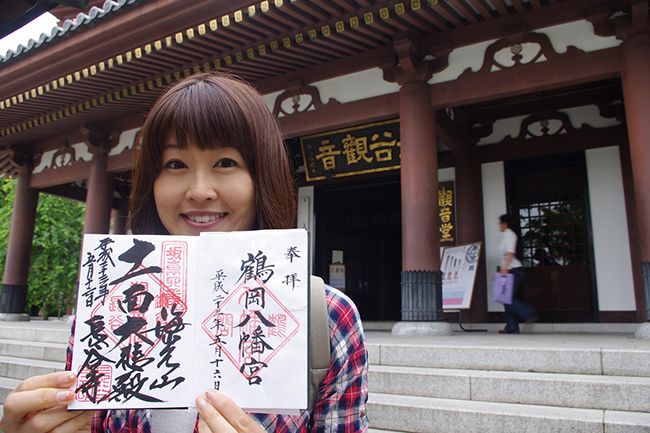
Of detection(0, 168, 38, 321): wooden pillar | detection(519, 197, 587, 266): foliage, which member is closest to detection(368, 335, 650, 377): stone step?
A: detection(519, 197, 587, 266): foliage

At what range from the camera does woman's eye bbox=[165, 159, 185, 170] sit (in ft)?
2.96

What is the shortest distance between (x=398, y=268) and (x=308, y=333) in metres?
13.3

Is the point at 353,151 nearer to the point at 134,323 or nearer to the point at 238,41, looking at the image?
the point at 238,41

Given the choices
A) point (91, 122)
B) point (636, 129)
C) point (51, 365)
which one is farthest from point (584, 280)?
point (91, 122)

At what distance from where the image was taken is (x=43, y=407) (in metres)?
0.70

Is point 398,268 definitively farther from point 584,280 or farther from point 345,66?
point 345,66

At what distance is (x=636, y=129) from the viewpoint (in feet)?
14.9

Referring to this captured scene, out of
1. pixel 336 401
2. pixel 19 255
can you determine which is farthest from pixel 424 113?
pixel 19 255

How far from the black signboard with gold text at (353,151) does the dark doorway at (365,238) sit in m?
1.02

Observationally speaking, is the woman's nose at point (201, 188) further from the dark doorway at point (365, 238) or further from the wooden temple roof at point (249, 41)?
the dark doorway at point (365, 238)

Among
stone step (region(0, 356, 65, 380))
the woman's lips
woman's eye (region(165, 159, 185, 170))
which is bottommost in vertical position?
stone step (region(0, 356, 65, 380))

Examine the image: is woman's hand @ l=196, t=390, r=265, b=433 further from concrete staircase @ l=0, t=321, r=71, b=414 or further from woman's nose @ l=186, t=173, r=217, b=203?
concrete staircase @ l=0, t=321, r=71, b=414

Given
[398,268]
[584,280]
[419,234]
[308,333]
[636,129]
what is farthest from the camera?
[398,268]

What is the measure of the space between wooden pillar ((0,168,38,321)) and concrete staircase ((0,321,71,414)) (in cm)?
362
